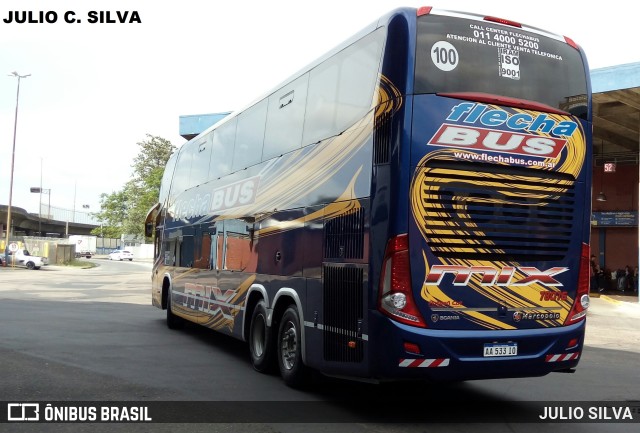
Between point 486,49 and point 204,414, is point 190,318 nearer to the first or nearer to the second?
point 204,414

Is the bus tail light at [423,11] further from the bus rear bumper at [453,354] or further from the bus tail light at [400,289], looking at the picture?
the bus rear bumper at [453,354]

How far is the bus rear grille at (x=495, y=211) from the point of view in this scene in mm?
6340

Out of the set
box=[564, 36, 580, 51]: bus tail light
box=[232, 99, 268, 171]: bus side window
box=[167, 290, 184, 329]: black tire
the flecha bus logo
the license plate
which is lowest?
box=[167, 290, 184, 329]: black tire

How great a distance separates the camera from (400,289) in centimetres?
618

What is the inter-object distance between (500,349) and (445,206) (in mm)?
1465

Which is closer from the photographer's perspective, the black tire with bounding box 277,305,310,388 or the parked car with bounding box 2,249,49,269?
the black tire with bounding box 277,305,310,388

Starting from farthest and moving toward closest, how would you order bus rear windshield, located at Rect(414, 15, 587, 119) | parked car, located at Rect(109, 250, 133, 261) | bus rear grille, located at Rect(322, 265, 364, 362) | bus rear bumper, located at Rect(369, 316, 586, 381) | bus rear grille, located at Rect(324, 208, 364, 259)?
parked car, located at Rect(109, 250, 133, 261) → bus rear grille, located at Rect(324, 208, 364, 259) → bus rear grille, located at Rect(322, 265, 364, 362) → bus rear windshield, located at Rect(414, 15, 587, 119) → bus rear bumper, located at Rect(369, 316, 586, 381)

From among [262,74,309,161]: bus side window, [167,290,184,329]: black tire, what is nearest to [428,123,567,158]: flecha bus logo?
[262,74,309,161]: bus side window

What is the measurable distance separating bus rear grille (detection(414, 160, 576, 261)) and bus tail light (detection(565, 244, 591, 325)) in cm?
30

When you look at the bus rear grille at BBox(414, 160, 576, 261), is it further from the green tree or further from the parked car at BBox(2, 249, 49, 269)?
the green tree

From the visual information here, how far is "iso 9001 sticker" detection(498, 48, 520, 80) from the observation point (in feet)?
22.1

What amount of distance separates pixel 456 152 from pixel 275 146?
3428 millimetres

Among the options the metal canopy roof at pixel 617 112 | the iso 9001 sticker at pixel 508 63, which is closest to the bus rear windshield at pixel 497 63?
the iso 9001 sticker at pixel 508 63

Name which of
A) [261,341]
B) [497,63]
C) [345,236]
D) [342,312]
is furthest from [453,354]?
[261,341]
